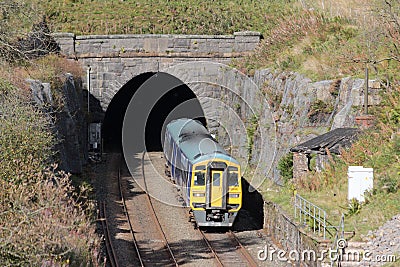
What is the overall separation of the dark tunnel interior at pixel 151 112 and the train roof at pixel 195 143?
11.5 meters

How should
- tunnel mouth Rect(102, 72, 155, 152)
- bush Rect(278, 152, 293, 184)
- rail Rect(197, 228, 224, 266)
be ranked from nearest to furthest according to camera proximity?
rail Rect(197, 228, 224, 266)
bush Rect(278, 152, 293, 184)
tunnel mouth Rect(102, 72, 155, 152)

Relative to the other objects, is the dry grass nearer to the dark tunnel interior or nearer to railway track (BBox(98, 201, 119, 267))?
railway track (BBox(98, 201, 119, 267))

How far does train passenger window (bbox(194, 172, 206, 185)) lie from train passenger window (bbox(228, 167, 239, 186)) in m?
0.75

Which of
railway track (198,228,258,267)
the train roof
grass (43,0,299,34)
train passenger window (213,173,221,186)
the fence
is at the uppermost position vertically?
grass (43,0,299,34)

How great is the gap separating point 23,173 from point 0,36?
165 inches

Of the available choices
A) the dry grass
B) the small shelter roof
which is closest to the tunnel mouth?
the small shelter roof

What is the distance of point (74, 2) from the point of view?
38.0 meters

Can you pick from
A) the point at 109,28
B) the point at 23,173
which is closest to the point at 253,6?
the point at 109,28

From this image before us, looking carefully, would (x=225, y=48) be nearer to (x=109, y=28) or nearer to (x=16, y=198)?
(x=109, y=28)

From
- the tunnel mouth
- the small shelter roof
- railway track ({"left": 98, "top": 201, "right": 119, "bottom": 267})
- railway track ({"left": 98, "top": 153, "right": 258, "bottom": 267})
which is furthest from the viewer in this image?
the tunnel mouth

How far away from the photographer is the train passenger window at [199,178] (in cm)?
2081

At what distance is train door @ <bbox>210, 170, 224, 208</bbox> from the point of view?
20719 mm

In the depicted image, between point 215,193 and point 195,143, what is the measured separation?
9.84 ft
